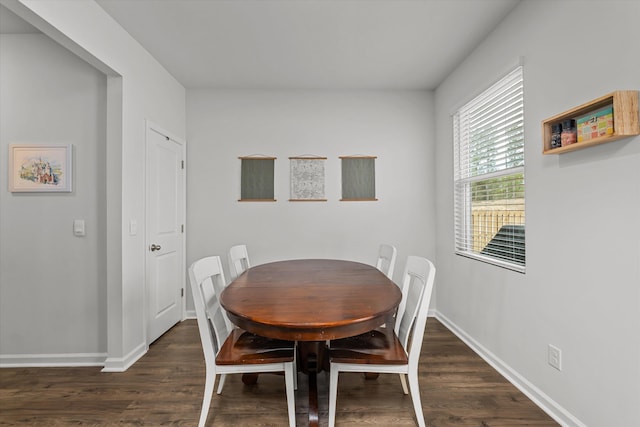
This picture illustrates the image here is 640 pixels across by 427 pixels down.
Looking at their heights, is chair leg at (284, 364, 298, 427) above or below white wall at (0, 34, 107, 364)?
below

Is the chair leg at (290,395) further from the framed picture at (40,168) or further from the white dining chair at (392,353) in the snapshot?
the framed picture at (40,168)

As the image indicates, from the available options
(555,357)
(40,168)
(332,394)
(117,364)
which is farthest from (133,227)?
(555,357)

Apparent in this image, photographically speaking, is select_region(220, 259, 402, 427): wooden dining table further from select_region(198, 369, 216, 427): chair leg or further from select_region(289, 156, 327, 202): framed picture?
select_region(289, 156, 327, 202): framed picture

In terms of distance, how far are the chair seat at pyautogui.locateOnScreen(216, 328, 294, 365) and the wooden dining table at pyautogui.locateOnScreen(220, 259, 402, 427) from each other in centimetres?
14

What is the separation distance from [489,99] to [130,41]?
9.88 ft

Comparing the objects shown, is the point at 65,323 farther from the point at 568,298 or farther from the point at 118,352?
the point at 568,298

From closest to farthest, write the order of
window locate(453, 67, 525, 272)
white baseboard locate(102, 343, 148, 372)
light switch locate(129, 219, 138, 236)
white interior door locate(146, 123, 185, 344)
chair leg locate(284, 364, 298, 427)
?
chair leg locate(284, 364, 298, 427), window locate(453, 67, 525, 272), white baseboard locate(102, 343, 148, 372), light switch locate(129, 219, 138, 236), white interior door locate(146, 123, 185, 344)

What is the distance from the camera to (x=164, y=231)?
3197 millimetres

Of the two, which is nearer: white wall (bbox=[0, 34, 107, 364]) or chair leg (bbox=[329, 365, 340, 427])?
chair leg (bbox=[329, 365, 340, 427])

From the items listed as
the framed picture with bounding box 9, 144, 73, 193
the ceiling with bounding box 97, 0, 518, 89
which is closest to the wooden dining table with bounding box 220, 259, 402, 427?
the framed picture with bounding box 9, 144, 73, 193

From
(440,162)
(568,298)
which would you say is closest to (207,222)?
(440,162)

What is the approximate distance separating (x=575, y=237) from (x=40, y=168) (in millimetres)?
3735

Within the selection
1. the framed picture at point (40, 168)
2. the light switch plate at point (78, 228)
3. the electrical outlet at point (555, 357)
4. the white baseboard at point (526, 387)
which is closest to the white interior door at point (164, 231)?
the light switch plate at point (78, 228)

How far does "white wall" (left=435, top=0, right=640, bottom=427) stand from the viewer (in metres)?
1.47
